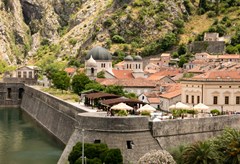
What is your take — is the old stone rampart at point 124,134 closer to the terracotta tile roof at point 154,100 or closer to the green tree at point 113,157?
the green tree at point 113,157

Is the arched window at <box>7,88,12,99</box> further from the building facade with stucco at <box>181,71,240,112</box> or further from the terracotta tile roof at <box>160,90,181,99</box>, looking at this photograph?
the building facade with stucco at <box>181,71,240,112</box>

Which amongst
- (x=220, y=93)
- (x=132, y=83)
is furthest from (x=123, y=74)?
(x=220, y=93)

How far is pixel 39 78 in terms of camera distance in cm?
16400

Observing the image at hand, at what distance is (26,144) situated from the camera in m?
70.1

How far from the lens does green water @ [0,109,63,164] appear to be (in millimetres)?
59312

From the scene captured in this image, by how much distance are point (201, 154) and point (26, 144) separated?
34.5 metres

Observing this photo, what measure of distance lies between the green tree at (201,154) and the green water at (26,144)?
66.9ft

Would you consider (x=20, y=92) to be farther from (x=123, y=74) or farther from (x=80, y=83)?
(x=80, y=83)

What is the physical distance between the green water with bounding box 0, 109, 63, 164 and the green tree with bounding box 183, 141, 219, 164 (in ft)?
66.9

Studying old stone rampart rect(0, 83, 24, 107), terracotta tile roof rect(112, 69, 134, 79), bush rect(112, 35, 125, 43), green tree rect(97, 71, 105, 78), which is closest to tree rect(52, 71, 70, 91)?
green tree rect(97, 71, 105, 78)

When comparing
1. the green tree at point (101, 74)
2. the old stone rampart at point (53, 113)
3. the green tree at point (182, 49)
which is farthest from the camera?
the green tree at point (182, 49)

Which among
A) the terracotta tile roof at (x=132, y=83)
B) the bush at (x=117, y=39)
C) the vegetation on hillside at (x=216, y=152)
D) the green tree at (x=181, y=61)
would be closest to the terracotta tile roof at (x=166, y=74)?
the terracotta tile roof at (x=132, y=83)

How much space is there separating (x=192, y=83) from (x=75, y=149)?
2556 centimetres

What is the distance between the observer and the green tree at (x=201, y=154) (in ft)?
135
